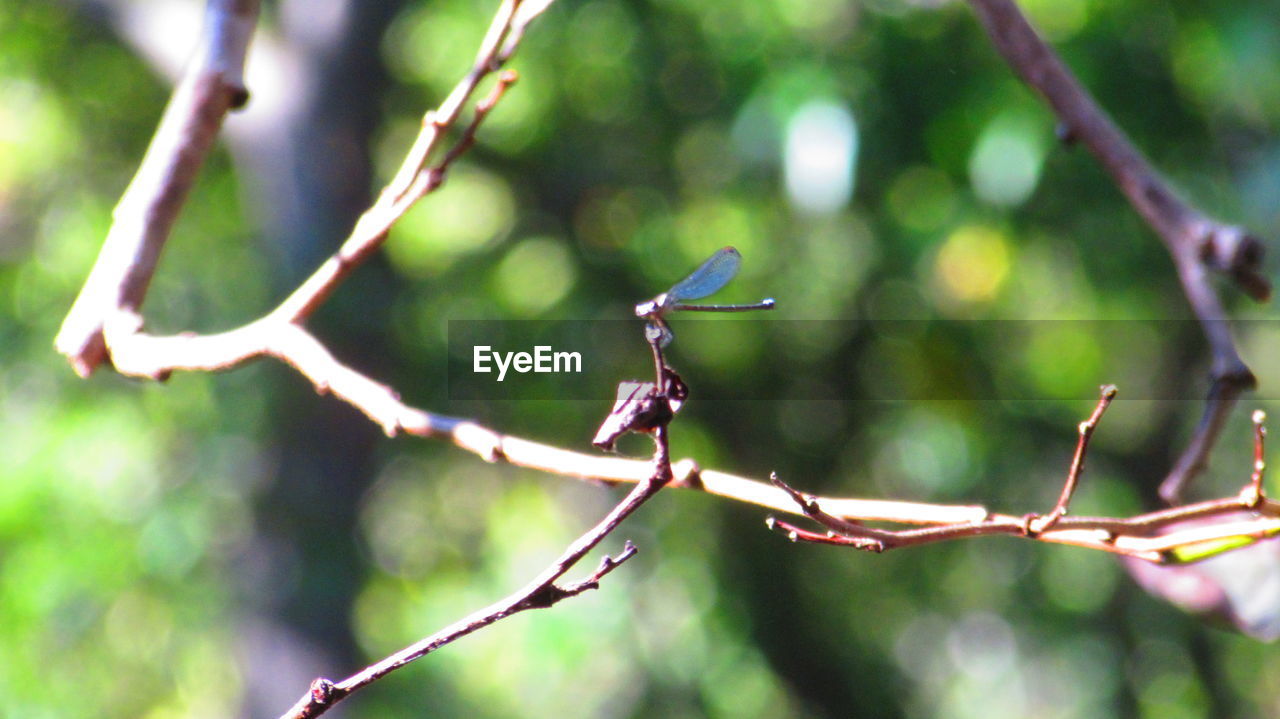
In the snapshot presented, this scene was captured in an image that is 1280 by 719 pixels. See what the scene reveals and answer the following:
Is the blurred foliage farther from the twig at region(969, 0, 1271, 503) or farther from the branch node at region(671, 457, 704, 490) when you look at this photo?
the branch node at region(671, 457, 704, 490)

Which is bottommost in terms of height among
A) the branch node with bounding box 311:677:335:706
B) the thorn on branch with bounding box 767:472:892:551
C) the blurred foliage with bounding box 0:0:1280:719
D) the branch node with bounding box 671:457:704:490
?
the blurred foliage with bounding box 0:0:1280:719

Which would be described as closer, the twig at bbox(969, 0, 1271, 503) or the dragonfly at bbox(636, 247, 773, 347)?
the dragonfly at bbox(636, 247, 773, 347)

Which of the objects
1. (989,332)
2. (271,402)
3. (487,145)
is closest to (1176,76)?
(989,332)

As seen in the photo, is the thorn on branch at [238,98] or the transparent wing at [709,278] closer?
the transparent wing at [709,278]

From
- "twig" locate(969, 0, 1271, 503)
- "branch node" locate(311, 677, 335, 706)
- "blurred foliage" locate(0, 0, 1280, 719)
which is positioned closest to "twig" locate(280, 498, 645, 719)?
"branch node" locate(311, 677, 335, 706)

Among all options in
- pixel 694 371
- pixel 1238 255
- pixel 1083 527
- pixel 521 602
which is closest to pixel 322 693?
pixel 521 602

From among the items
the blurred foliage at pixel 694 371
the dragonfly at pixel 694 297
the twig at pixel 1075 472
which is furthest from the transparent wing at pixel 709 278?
the blurred foliage at pixel 694 371

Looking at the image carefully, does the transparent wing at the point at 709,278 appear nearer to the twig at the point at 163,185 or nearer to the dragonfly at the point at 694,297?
the dragonfly at the point at 694,297
